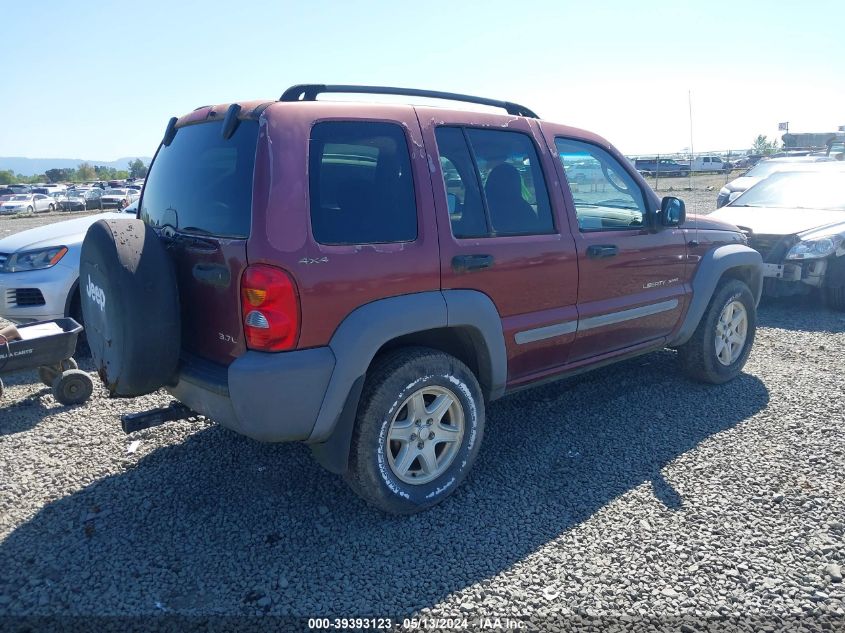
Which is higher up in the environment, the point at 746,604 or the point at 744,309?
the point at 744,309

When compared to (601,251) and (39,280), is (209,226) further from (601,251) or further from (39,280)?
(39,280)

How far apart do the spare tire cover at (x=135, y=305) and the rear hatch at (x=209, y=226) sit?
0.12m

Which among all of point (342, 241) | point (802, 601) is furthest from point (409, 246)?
point (802, 601)

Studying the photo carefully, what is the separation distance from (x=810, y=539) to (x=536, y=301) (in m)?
1.77

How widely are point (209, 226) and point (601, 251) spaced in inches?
90.9

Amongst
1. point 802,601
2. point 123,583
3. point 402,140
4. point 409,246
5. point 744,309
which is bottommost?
point 802,601

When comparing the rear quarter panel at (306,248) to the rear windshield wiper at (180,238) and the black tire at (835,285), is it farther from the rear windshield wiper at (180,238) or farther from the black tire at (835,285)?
the black tire at (835,285)

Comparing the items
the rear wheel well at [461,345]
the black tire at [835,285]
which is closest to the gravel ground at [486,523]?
the rear wheel well at [461,345]

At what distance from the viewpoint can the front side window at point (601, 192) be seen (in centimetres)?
411

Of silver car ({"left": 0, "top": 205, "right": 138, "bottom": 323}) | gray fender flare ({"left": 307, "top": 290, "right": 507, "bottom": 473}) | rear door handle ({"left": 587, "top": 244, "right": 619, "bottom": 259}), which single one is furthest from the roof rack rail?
silver car ({"left": 0, "top": 205, "right": 138, "bottom": 323})

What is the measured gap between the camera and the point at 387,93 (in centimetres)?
353

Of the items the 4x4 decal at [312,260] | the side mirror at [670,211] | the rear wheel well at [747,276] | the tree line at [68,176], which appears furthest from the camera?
the tree line at [68,176]

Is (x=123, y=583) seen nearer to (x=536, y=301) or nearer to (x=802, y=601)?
(x=536, y=301)

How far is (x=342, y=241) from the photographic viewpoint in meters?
3.02
